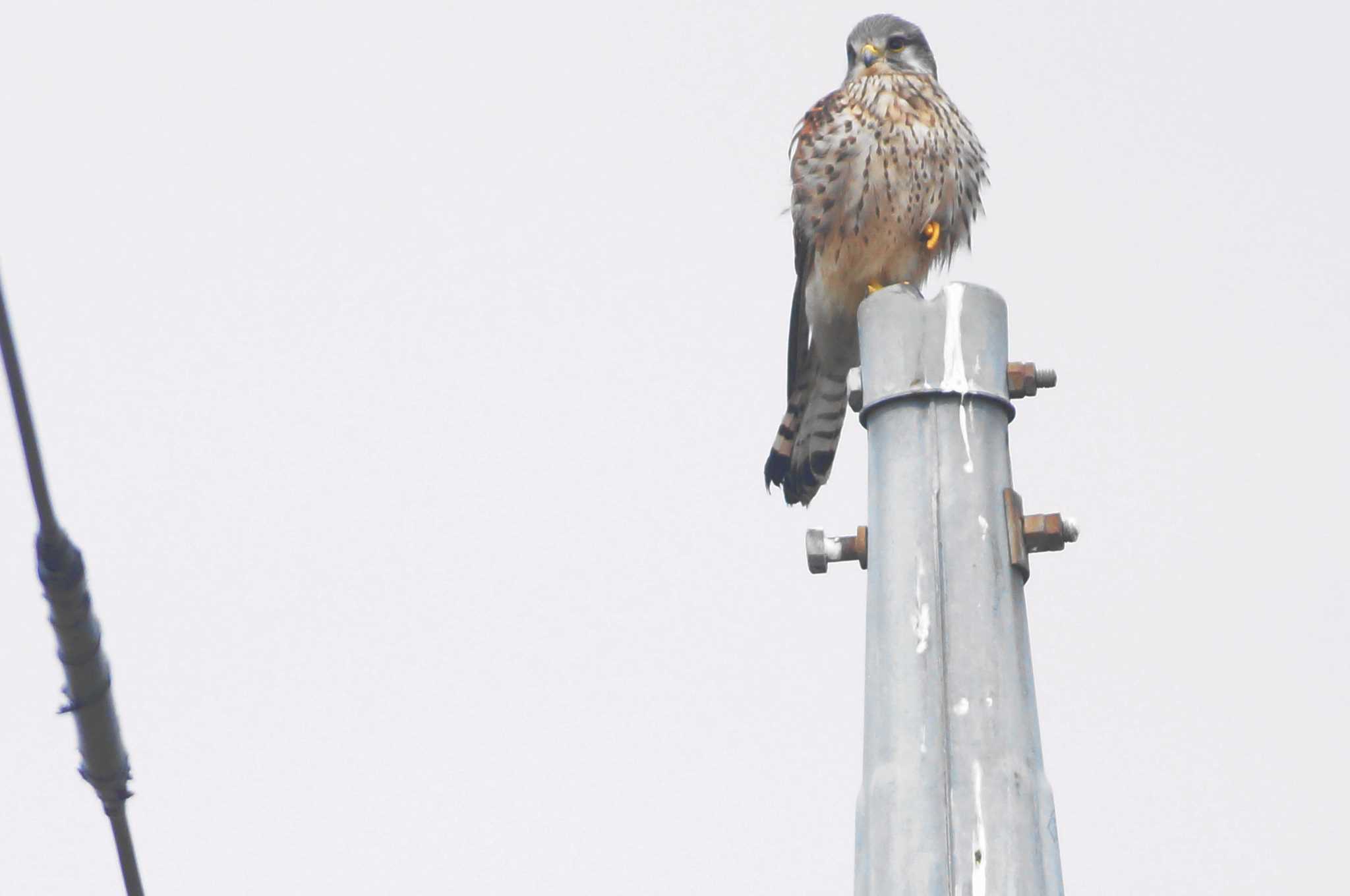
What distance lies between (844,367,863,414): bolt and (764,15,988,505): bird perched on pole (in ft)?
8.56

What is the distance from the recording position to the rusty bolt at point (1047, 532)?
309 centimetres

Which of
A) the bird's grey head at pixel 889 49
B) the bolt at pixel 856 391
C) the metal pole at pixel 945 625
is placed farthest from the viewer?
the bird's grey head at pixel 889 49

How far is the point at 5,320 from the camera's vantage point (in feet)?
7.39

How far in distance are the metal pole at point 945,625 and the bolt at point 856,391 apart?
0.03 meters

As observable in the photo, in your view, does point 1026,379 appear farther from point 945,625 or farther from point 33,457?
point 33,457

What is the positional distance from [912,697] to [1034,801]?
0.24 metres

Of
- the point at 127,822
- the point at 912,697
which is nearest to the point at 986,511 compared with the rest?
the point at 912,697

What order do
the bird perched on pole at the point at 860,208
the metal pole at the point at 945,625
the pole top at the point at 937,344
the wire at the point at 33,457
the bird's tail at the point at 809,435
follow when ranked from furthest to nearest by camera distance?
the bird perched on pole at the point at 860,208
the bird's tail at the point at 809,435
the pole top at the point at 937,344
the metal pole at the point at 945,625
the wire at the point at 33,457

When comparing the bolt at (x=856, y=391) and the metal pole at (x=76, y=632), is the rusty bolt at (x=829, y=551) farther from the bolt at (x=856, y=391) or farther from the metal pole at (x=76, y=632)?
the metal pole at (x=76, y=632)

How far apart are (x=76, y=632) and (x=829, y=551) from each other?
137 cm

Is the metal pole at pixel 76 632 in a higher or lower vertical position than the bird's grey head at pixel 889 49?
lower

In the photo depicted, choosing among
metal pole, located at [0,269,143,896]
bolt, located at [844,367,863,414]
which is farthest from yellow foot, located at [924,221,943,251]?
metal pole, located at [0,269,143,896]

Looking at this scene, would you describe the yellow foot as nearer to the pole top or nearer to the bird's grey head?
the bird's grey head

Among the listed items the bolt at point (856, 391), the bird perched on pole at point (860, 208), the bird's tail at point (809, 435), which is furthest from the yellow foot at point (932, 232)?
the bolt at point (856, 391)
